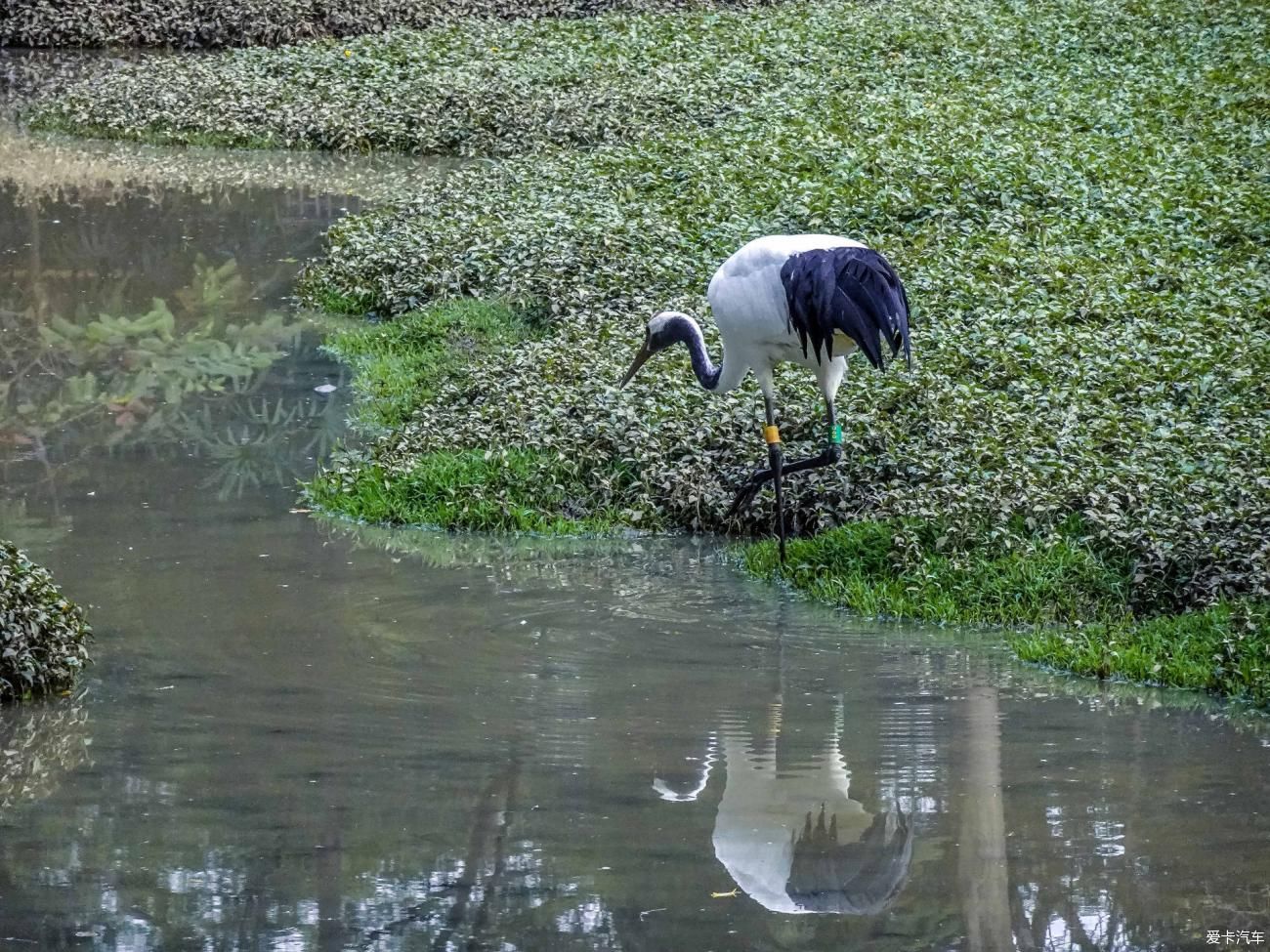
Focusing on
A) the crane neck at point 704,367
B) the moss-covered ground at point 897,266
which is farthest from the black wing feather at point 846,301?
the moss-covered ground at point 897,266

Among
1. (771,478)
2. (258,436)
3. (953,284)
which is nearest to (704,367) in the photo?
(771,478)

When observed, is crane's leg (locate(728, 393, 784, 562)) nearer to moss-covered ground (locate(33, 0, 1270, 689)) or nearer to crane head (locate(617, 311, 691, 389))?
moss-covered ground (locate(33, 0, 1270, 689))

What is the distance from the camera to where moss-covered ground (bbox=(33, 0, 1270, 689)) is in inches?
318

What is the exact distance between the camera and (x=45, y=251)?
1479 cm

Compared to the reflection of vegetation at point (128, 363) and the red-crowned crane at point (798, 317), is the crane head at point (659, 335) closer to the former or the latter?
the red-crowned crane at point (798, 317)

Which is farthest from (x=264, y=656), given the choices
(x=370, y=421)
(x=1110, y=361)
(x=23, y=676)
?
(x=1110, y=361)

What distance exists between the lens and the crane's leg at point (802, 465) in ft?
28.7

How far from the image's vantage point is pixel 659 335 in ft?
31.1

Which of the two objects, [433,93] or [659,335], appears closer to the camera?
[659,335]

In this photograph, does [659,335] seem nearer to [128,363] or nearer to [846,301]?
[846,301]

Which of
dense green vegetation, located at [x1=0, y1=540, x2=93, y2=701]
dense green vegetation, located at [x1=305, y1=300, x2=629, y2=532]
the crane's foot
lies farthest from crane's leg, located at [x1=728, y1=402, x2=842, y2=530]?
dense green vegetation, located at [x1=0, y1=540, x2=93, y2=701]

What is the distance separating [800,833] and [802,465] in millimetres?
3448

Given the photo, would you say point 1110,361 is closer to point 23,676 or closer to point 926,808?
point 926,808

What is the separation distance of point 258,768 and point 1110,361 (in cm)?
581
